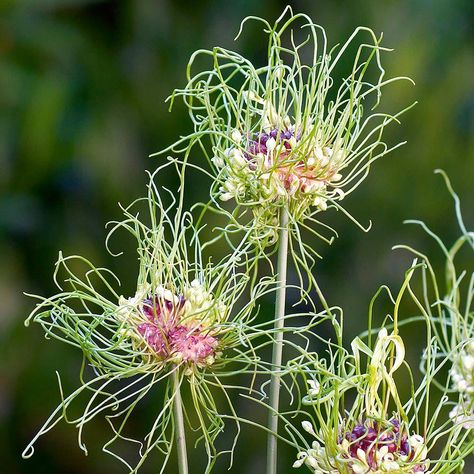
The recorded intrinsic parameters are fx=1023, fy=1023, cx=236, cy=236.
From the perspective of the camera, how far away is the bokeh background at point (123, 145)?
1.61m

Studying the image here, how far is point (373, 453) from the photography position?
0.44 m

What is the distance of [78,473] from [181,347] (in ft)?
4.64

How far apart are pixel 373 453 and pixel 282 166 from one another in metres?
0.15

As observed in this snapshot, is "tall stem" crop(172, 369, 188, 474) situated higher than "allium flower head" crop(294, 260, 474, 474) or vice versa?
"allium flower head" crop(294, 260, 474, 474)

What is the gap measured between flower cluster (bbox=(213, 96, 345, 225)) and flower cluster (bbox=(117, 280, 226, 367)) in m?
0.06

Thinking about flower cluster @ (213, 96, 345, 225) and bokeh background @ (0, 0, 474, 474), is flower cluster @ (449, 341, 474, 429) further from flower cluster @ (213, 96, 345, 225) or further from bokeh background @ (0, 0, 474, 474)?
bokeh background @ (0, 0, 474, 474)

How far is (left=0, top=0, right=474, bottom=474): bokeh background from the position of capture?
63.2 inches

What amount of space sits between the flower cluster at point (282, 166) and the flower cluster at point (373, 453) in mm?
122

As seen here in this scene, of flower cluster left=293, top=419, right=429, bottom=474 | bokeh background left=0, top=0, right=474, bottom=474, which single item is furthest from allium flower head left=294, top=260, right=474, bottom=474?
bokeh background left=0, top=0, right=474, bottom=474

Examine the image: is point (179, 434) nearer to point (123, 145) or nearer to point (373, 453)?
point (373, 453)

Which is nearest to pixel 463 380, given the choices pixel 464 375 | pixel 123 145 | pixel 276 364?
pixel 464 375

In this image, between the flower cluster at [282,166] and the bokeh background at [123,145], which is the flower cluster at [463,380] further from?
the bokeh background at [123,145]

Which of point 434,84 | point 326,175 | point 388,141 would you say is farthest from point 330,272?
point 326,175

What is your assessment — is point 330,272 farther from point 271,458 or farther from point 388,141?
point 271,458
